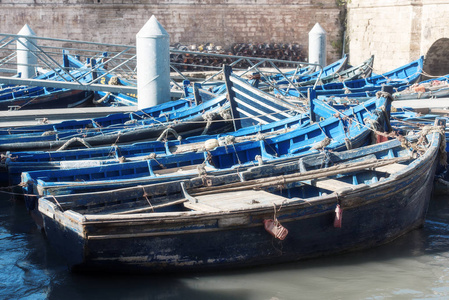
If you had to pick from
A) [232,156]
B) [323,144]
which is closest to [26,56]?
[232,156]

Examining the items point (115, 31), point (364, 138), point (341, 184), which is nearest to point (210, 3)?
point (115, 31)

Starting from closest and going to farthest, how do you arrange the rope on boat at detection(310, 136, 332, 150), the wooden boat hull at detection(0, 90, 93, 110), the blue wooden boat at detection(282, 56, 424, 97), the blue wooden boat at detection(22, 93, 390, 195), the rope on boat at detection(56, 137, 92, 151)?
the blue wooden boat at detection(22, 93, 390, 195)
the rope on boat at detection(310, 136, 332, 150)
the rope on boat at detection(56, 137, 92, 151)
the blue wooden boat at detection(282, 56, 424, 97)
the wooden boat hull at detection(0, 90, 93, 110)

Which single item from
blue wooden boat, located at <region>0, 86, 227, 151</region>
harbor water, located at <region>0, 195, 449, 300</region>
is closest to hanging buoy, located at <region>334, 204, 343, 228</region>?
harbor water, located at <region>0, 195, 449, 300</region>

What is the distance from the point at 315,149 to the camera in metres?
8.52

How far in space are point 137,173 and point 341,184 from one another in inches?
107

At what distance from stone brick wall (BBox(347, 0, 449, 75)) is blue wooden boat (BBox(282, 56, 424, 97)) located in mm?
2372

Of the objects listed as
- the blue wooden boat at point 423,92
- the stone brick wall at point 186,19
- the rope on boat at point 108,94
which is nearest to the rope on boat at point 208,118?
the rope on boat at point 108,94

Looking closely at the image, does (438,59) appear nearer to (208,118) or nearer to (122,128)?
(208,118)

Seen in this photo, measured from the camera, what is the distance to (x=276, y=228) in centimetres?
629

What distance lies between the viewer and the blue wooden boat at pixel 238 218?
20.0 feet

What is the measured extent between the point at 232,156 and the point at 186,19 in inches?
551

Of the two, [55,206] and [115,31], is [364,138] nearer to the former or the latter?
[55,206]

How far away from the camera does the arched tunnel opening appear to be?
1842cm

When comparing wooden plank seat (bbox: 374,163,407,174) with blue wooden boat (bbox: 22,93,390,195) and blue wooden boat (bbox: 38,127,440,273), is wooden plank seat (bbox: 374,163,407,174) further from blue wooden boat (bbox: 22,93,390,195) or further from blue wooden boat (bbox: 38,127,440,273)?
blue wooden boat (bbox: 22,93,390,195)
